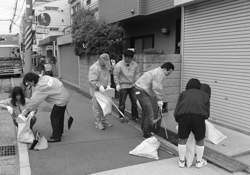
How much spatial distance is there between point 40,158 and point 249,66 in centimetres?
444

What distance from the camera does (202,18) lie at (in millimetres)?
6320

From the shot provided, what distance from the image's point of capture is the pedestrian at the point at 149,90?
4637 millimetres

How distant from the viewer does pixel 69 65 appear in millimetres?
14680

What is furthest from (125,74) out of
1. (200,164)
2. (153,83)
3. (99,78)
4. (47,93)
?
(200,164)

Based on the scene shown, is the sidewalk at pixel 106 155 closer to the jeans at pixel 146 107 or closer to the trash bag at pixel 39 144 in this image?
the trash bag at pixel 39 144

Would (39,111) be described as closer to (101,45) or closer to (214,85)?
(101,45)

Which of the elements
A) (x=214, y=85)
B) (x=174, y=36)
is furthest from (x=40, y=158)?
(x=174, y=36)

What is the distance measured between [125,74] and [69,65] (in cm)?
927

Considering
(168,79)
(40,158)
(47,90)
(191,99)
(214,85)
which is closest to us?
(191,99)

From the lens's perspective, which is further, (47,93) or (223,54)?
(223,54)

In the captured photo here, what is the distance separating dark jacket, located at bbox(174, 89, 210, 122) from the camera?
3564mm

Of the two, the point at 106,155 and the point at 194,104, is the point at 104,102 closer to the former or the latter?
the point at 106,155

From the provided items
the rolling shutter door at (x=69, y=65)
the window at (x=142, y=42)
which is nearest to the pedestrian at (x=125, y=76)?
the window at (x=142, y=42)

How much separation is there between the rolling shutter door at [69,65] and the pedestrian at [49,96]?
8382 millimetres
